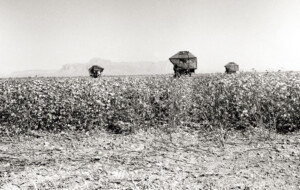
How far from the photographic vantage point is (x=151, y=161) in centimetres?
548

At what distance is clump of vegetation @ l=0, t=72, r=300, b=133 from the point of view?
7512 millimetres

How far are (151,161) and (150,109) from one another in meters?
3.03

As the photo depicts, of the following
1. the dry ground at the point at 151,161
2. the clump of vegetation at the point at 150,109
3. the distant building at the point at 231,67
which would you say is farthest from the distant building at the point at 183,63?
the dry ground at the point at 151,161

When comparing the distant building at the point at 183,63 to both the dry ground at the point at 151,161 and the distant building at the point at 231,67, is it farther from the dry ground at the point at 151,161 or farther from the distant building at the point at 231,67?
the dry ground at the point at 151,161

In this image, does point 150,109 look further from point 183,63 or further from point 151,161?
point 183,63

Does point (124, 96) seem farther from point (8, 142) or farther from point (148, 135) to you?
point (8, 142)

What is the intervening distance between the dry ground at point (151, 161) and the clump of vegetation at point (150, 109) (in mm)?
467

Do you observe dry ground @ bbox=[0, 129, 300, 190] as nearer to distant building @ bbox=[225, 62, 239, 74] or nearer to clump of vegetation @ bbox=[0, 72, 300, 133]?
clump of vegetation @ bbox=[0, 72, 300, 133]

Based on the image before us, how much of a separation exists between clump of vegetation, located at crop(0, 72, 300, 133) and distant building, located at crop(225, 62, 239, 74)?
2456 cm

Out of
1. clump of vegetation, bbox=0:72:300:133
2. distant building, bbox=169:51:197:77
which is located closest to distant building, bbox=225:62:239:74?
distant building, bbox=169:51:197:77

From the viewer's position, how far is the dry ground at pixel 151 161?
15.1ft

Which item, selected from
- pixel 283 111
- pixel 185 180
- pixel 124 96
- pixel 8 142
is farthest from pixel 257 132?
pixel 8 142

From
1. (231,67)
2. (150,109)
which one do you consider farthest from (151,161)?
(231,67)

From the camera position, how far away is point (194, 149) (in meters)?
6.11
